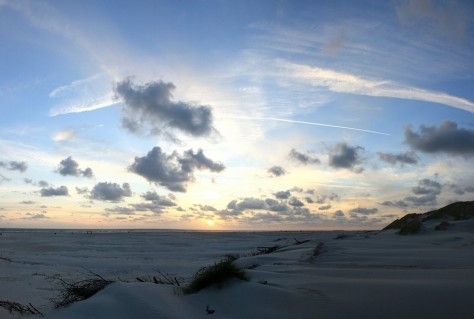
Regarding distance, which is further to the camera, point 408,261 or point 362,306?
point 408,261

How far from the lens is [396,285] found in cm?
729

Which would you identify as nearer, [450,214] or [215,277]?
[215,277]

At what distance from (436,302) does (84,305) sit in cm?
545

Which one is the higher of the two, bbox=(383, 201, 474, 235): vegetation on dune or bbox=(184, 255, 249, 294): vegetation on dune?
bbox=(383, 201, 474, 235): vegetation on dune

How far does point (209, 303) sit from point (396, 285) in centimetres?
317

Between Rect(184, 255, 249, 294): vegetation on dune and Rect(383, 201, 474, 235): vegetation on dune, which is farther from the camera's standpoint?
Rect(383, 201, 474, 235): vegetation on dune

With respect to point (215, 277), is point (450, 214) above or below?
above

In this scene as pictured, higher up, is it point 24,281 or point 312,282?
point 312,282

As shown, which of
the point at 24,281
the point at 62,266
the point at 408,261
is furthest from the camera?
the point at 62,266

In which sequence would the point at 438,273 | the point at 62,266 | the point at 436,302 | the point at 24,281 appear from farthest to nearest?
the point at 62,266
the point at 24,281
the point at 438,273
the point at 436,302

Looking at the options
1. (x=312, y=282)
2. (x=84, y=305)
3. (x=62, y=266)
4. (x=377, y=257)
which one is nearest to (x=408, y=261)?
(x=377, y=257)

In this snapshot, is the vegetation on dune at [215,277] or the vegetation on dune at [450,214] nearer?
the vegetation on dune at [215,277]

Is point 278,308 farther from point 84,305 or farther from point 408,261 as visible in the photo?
point 408,261

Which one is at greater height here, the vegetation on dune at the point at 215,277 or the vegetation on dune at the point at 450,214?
the vegetation on dune at the point at 450,214
